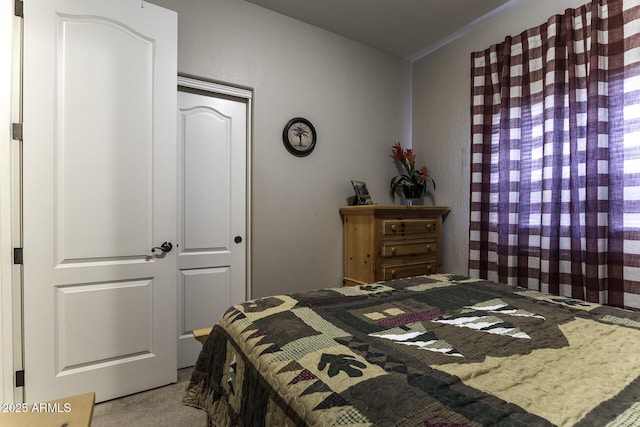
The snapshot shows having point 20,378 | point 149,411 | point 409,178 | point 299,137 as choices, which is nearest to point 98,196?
point 20,378

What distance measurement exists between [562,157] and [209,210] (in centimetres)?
257

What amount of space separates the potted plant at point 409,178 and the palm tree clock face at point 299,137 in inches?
38.4

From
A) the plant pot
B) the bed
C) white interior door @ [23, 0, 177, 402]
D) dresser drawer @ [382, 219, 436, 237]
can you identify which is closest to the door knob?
white interior door @ [23, 0, 177, 402]

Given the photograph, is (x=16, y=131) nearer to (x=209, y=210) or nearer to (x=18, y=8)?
(x=18, y=8)

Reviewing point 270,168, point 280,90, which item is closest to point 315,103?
point 280,90

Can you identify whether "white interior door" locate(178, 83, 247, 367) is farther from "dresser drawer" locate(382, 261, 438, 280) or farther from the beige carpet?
"dresser drawer" locate(382, 261, 438, 280)

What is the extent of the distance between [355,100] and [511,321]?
2.53 meters

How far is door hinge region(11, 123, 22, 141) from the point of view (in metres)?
1.67

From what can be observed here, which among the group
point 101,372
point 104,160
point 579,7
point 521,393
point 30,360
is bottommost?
point 101,372

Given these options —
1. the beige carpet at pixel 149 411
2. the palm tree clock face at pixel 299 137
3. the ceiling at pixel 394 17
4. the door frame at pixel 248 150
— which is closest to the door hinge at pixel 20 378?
the beige carpet at pixel 149 411

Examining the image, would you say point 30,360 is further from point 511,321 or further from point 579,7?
point 579,7

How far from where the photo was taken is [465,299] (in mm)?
1382

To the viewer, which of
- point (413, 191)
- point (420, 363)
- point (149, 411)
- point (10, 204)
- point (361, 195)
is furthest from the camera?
point (413, 191)

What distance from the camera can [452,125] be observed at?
9.86ft
